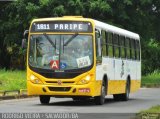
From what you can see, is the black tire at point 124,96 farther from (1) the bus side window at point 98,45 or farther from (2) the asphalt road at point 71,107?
(1) the bus side window at point 98,45

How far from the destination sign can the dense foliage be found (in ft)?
70.9

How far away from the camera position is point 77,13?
45.6m

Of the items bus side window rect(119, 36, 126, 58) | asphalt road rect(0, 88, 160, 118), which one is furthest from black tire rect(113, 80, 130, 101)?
asphalt road rect(0, 88, 160, 118)

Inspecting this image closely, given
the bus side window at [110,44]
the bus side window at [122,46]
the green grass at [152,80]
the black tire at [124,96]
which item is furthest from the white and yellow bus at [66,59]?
the green grass at [152,80]

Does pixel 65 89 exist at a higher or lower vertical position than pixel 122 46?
lower

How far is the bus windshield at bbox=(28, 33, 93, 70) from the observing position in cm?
2302

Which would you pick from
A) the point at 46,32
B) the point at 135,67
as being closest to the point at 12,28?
the point at 135,67

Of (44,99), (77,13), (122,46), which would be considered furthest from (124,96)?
(77,13)

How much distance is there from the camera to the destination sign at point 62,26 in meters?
23.4

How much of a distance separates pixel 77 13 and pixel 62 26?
22.1 metres

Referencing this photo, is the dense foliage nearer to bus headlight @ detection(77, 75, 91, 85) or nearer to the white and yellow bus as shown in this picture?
the white and yellow bus

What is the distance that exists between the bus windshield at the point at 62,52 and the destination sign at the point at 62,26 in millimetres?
221

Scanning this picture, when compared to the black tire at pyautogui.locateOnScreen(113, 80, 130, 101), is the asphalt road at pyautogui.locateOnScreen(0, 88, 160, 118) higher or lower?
higher

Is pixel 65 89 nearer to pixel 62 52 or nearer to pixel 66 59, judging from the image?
pixel 66 59
